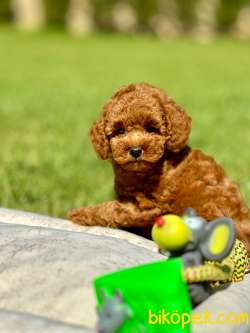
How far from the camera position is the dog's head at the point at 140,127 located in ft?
11.7

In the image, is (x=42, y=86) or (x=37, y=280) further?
(x=42, y=86)

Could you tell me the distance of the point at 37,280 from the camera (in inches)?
118

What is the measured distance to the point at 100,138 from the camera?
379 cm

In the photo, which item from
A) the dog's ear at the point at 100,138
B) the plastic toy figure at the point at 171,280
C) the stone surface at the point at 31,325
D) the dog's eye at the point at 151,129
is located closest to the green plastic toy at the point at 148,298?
the plastic toy figure at the point at 171,280

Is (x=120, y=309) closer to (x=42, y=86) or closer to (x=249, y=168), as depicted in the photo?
(x=249, y=168)

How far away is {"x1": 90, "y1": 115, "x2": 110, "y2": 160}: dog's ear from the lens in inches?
148

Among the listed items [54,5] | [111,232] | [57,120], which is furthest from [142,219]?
[54,5]

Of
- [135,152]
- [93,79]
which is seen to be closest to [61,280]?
[135,152]

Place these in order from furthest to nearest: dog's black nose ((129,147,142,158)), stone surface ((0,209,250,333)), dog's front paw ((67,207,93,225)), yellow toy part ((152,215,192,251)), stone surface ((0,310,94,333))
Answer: dog's front paw ((67,207,93,225)), dog's black nose ((129,147,142,158)), yellow toy part ((152,215,192,251)), stone surface ((0,209,250,333)), stone surface ((0,310,94,333))

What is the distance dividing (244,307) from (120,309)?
0.73 meters

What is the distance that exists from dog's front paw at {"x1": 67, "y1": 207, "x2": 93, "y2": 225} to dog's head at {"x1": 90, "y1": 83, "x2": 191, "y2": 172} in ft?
1.44

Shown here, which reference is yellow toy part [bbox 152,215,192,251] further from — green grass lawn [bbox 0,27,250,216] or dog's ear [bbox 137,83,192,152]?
green grass lawn [bbox 0,27,250,216]

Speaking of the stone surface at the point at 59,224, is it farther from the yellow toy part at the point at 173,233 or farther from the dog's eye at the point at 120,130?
the yellow toy part at the point at 173,233

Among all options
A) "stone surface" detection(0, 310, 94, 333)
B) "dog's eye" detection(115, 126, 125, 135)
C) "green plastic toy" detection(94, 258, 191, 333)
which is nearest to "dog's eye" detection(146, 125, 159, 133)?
Answer: "dog's eye" detection(115, 126, 125, 135)
